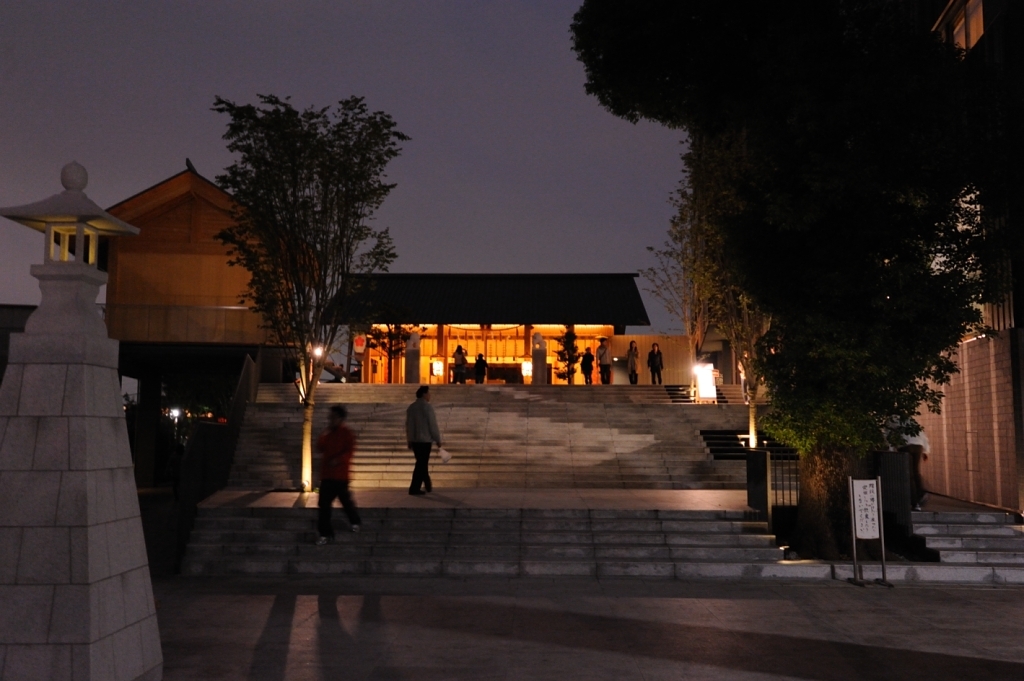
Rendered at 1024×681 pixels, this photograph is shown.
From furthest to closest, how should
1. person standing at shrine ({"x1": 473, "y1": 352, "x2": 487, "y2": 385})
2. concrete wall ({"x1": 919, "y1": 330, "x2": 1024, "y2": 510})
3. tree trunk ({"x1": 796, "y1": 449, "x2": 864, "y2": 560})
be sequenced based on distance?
person standing at shrine ({"x1": 473, "y1": 352, "x2": 487, "y2": 385}) → concrete wall ({"x1": 919, "y1": 330, "x2": 1024, "y2": 510}) → tree trunk ({"x1": 796, "y1": 449, "x2": 864, "y2": 560})

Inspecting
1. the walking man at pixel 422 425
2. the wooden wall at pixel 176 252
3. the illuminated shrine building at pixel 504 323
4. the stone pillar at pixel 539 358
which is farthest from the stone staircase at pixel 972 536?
the illuminated shrine building at pixel 504 323

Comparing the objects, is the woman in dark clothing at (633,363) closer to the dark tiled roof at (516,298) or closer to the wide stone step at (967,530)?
the dark tiled roof at (516,298)

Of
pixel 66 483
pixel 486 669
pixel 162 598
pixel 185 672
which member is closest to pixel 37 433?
pixel 66 483

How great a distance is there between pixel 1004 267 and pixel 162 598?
10226 millimetres

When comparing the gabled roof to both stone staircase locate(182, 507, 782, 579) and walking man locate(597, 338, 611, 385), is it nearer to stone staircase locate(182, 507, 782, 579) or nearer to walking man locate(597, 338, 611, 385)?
walking man locate(597, 338, 611, 385)

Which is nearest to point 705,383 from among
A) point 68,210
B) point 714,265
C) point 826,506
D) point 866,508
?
point 714,265

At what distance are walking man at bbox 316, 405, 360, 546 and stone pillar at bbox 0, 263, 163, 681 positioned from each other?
5012 millimetres

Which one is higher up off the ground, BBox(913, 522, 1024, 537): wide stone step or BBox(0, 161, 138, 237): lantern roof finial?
BBox(0, 161, 138, 237): lantern roof finial

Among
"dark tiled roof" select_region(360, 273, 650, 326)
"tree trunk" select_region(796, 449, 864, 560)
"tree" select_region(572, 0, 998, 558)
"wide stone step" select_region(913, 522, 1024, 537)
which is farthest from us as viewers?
"dark tiled roof" select_region(360, 273, 650, 326)

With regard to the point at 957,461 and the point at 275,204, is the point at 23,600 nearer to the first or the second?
the point at 275,204

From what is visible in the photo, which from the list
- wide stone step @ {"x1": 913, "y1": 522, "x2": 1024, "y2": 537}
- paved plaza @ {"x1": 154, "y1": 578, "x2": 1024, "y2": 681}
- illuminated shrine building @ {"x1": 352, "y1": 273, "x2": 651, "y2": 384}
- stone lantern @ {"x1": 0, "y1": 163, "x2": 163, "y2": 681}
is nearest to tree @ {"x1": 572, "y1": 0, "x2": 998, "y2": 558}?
wide stone step @ {"x1": 913, "y1": 522, "x2": 1024, "y2": 537}

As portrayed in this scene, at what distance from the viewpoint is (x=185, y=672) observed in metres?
6.54

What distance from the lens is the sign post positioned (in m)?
10.3

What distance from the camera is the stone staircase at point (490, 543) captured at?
11.0 m
